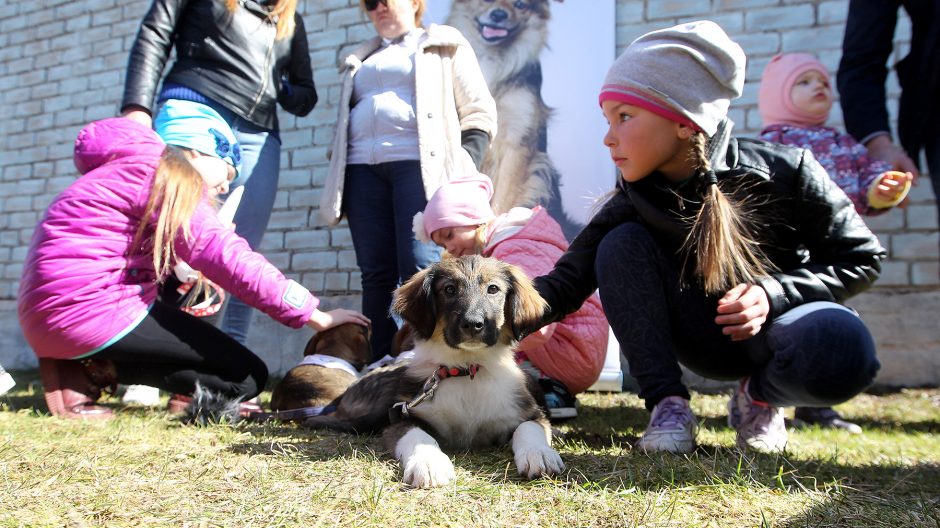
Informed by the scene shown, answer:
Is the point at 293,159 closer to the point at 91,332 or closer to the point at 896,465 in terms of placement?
the point at 91,332

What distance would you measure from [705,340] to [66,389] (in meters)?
3.10

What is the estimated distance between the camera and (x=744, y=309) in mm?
2322

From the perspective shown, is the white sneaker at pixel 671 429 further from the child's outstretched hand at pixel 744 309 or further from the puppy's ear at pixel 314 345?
the puppy's ear at pixel 314 345

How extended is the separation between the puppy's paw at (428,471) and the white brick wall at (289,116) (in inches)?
178

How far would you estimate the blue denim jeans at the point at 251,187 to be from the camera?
14.6 feet

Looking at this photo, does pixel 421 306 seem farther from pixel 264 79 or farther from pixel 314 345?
pixel 264 79

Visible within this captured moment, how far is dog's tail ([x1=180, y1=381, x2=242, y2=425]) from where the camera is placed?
3146mm

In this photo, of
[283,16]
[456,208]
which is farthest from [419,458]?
[283,16]

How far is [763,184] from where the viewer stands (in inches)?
101

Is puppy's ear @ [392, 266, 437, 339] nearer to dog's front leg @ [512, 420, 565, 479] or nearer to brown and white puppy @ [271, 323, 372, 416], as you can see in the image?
dog's front leg @ [512, 420, 565, 479]

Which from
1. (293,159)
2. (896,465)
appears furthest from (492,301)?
(293,159)

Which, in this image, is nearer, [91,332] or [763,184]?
[763,184]

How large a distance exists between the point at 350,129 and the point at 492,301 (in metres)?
2.16

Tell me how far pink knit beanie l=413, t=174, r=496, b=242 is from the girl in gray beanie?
96cm
